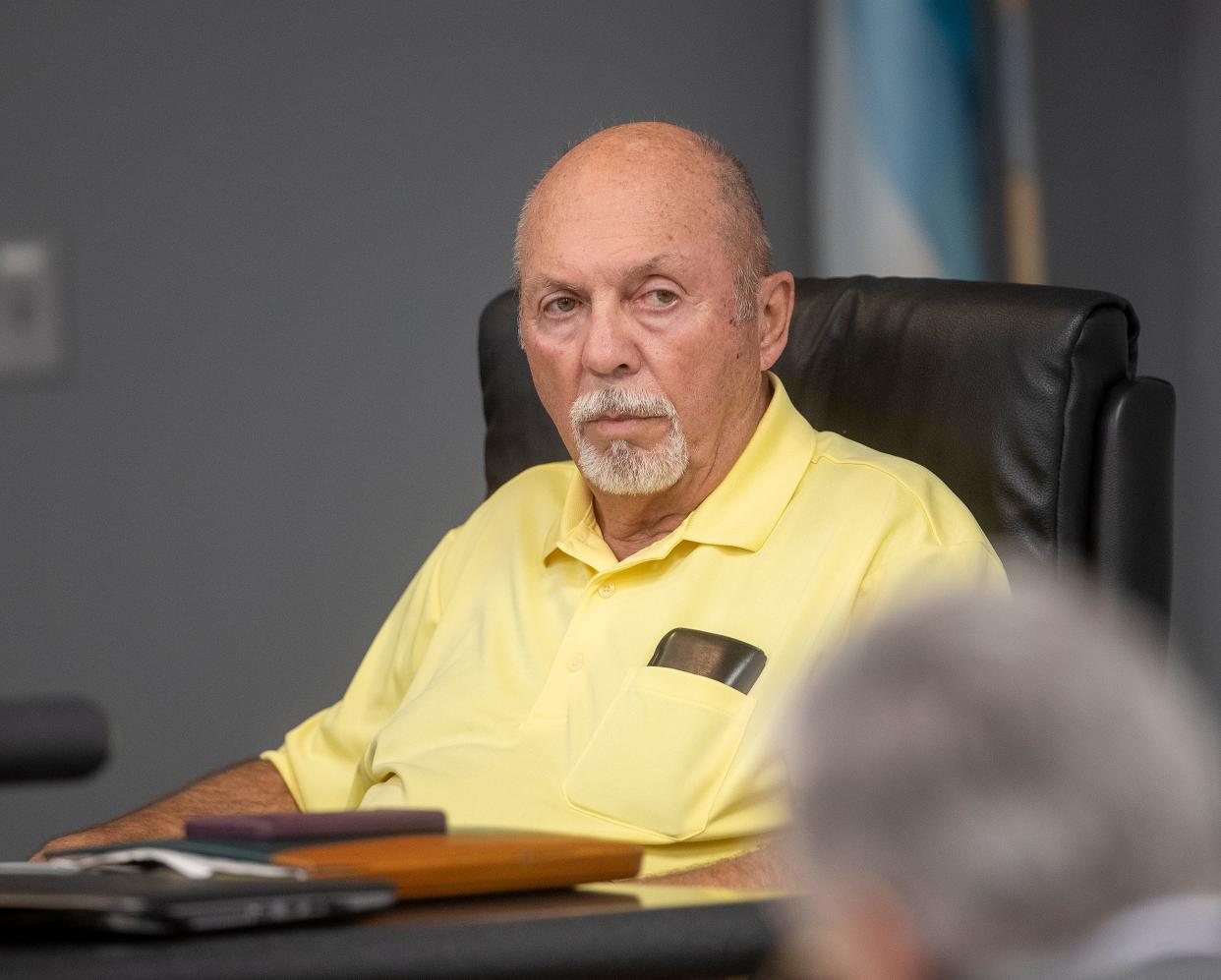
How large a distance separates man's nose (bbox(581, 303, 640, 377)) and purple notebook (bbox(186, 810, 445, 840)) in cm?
78

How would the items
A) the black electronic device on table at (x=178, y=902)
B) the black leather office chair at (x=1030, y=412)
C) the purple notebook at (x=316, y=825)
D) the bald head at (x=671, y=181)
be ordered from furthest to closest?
the bald head at (x=671, y=181) < the black leather office chair at (x=1030, y=412) < the purple notebook at (x=316, y=825) < the black electronic device on table at (x=178, y=902)

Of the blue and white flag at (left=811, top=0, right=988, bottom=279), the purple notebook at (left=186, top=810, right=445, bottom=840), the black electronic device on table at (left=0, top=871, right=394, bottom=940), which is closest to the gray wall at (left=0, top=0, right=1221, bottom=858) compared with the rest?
the blue and white flag at (left=811, top=0, right=988, bottom=279)

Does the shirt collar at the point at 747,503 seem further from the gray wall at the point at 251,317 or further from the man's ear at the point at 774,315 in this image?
the gray wall at the point at 251,317

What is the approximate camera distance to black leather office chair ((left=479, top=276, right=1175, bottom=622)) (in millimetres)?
1611

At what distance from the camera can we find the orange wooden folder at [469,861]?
2.80 feet

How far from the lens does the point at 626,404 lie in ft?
5.61

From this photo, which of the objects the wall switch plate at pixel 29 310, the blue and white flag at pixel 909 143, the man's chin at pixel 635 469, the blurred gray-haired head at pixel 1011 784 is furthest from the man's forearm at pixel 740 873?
the wall switch plate at pixel 29 310

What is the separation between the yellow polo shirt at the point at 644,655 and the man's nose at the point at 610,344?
158mm

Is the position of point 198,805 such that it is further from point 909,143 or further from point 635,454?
point 909,143

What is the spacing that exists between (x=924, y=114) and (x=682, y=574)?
1.37 meters

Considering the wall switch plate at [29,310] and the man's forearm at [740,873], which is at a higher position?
the wall switch plate at [29,310]

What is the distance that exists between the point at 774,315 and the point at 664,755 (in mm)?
585

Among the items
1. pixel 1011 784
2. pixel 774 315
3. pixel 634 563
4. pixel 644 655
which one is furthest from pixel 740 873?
pixel 1011 784

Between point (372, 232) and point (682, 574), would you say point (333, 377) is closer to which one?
point (372, 232)
